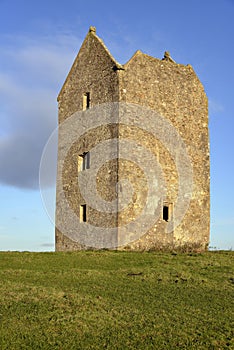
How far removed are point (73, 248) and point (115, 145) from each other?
6.22 m

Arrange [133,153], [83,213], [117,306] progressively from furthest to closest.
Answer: [83,213] → [133,153] → [117,306]

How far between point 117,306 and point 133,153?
1243 centimetres

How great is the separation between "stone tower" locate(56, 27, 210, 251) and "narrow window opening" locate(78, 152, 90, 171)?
48 millimetres

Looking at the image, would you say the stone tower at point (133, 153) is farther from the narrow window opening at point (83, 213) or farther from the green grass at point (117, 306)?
the green grass at point (117, 306)

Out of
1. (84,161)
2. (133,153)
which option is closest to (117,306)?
(133,153)

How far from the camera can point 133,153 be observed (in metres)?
21.1

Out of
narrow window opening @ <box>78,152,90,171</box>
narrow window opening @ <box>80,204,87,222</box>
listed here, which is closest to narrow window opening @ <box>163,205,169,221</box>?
narrow window opening @ <box>80,204,87,222</box>

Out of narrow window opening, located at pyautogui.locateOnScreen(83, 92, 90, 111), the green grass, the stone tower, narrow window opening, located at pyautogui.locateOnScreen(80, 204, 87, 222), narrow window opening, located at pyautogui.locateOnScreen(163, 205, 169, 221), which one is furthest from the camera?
narrow window opening, located at pyautogui.locateOnScreen(83, 92, 90, 111)

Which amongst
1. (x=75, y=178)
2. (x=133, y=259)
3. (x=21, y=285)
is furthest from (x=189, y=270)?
(x=75, y=178)

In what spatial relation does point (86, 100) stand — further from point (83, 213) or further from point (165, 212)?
point (165, 212)

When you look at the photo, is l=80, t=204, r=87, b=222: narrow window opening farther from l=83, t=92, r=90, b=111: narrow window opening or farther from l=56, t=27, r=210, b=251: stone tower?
l=83, t=92, r=90, b=111: narrow window opening

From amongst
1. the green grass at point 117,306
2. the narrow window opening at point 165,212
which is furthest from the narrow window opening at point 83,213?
the green grass at point 117,306

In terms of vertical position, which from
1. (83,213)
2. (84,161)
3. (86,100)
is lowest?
(83,213)

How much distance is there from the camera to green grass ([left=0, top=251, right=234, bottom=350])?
725 centimetres
